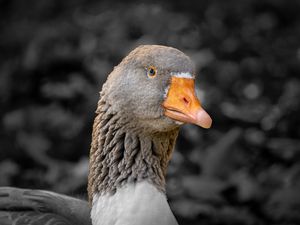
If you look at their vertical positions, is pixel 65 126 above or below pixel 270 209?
above

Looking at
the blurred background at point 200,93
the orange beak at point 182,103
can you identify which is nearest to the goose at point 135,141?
the orange beak at point 182,103

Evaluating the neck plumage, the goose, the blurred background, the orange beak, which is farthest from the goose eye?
the blurred background

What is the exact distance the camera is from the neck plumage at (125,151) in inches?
167

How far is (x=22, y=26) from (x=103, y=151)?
12.3 ft

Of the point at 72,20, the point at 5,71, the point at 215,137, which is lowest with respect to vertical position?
the point at 215,137

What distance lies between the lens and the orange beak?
3941 millimetres

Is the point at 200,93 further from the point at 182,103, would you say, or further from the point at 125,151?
the point at 182,103

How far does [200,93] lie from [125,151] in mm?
2890

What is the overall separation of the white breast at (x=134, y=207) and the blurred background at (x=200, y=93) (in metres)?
2.10

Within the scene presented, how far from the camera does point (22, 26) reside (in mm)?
7777

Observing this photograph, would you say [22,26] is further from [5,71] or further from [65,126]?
[65,126]

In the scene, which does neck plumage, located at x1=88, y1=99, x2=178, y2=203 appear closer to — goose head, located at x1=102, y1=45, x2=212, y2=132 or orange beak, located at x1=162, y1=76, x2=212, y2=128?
goose head, located at x1=102, y1=45, x2=212, y2=132

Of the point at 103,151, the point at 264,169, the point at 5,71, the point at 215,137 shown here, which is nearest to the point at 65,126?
the point at 5,71

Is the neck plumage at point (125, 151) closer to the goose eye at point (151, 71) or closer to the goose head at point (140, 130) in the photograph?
the goose head at point (140, 130)
